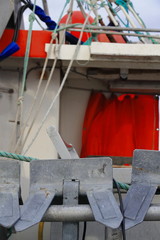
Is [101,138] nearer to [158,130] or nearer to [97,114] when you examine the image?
[97,114]

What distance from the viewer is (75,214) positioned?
1.73m

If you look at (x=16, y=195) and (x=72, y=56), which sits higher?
(x=72, y=56)

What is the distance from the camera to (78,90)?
18.4 feet

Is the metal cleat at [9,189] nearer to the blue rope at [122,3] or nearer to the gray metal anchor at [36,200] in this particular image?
the gray metal anchor at [36,200]

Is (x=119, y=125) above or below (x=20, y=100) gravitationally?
below

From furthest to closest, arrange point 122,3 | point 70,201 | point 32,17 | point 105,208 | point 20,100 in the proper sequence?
point 122,3, point 32,17, point 20,100, point 70,201, point 105,208

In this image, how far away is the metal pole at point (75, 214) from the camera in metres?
1.73

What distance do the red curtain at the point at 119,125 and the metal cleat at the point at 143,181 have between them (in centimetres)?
339

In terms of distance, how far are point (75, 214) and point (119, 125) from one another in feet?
12.3

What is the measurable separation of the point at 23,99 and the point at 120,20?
5.91ft

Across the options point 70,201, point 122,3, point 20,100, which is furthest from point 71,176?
point 122,3

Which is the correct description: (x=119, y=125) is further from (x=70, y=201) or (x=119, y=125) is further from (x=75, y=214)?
(x=75, y=214)

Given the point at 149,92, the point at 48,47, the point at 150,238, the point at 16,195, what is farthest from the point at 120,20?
the point at 16,195

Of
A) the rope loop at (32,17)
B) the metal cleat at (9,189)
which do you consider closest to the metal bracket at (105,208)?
the metal cleat at (9,189)
